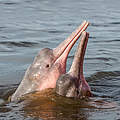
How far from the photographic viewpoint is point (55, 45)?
46.2 feet

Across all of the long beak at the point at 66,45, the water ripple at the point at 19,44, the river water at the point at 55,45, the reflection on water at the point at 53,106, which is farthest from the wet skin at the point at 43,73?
the water ripple at the point at 19,44

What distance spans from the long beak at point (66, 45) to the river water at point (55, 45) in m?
0.88

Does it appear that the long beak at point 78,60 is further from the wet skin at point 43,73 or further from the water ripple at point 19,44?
the water ripple at point 19,44

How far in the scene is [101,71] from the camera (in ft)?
37.4

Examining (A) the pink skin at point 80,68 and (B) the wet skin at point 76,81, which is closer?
(B) the wet skin at point 76,81

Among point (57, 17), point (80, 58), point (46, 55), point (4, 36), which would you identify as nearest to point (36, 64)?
point (46, 55)

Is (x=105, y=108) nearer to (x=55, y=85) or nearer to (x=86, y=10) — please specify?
(x=55, y=85)

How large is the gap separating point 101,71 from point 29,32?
516cm

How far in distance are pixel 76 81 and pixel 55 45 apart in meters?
5.56

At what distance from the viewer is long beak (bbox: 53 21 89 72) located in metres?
8.66

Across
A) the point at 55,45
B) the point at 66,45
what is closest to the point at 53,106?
the point at 66,45

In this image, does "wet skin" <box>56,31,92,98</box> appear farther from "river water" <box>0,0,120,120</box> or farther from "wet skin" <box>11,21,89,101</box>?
"wet skin" <box>11,21,89,101</box>

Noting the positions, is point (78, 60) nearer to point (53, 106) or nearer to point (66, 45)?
point (66, 45)

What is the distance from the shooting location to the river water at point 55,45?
806 centimetres
